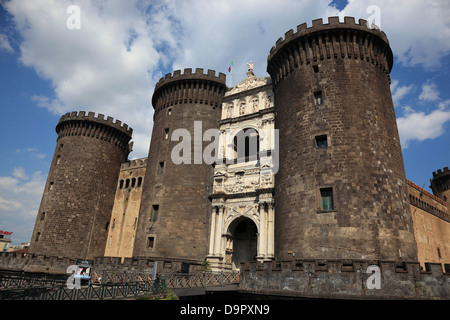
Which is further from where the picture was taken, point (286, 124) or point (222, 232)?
point (222, 232)

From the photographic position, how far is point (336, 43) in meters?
23.9

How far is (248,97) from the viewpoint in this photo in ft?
102

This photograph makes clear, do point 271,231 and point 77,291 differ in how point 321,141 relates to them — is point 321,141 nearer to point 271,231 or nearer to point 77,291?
point 271,231

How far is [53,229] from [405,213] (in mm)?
31375

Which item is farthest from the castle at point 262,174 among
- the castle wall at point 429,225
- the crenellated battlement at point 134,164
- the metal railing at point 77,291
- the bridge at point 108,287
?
the metal railing at point 77,291

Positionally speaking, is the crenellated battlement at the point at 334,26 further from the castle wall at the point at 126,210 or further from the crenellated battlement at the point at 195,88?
the castle wall at the point at 126,210

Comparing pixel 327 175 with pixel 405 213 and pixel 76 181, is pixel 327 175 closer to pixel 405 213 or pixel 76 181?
pixel 405 213

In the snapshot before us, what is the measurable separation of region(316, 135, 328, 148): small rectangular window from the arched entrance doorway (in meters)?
8.92

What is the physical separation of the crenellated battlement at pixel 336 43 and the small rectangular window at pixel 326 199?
977 centimetres

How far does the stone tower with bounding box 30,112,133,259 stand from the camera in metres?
33.5

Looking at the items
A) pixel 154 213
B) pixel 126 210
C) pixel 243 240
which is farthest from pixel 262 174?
pixel 126 210

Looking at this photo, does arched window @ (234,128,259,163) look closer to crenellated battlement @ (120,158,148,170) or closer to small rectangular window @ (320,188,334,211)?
small rectangular window @ (320,188,334,211)

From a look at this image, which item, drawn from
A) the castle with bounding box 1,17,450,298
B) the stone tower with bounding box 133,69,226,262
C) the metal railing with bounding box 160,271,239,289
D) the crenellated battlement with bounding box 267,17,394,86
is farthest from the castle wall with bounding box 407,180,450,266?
the stone tower with bounding box 133,69,226,262
